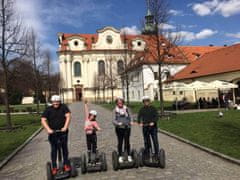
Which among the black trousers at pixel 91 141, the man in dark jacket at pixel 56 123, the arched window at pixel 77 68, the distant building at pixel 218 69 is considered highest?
the arched window at pixel 77 68

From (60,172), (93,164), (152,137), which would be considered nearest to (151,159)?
(152,137)

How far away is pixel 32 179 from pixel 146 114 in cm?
300

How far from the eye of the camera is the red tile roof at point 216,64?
29328mm

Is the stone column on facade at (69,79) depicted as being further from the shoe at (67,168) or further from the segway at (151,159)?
the shoe at (67,168)

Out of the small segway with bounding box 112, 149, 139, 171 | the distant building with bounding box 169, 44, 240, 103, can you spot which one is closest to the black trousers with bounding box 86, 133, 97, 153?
the small segway with bounding box 112, 149, 139, 171

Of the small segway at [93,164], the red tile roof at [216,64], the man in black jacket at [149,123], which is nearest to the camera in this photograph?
the small segway at [93,164]

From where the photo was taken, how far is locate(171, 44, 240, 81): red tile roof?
29328 millimetres

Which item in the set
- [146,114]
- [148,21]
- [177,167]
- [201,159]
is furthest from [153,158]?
[148,21]

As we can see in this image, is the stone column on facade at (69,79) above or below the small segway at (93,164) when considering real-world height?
above

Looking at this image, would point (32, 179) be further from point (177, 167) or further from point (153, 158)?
point (177, 167)

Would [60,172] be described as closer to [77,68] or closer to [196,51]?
[196,51]

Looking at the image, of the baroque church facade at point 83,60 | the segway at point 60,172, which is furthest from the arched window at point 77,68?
the segway at point 60,172

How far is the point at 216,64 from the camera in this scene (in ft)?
107

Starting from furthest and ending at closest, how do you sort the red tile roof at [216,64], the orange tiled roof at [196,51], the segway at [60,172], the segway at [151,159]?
the orange tiled roof at [196,51], the red tile roof at [216,64], the segway at [151,159], the segway at [60,172]
